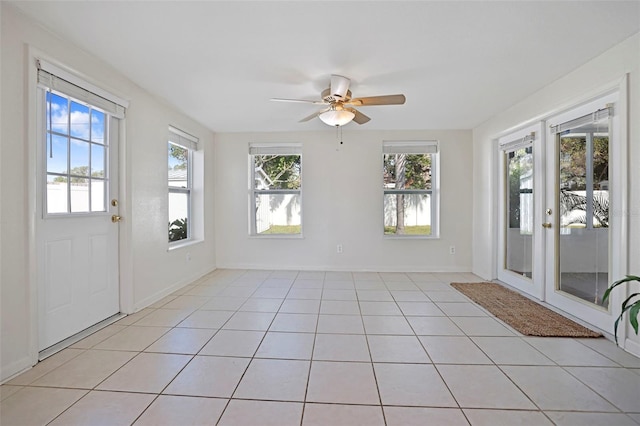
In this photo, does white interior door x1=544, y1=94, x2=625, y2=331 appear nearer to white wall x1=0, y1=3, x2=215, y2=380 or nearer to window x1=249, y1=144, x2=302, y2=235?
window x1=249, y1=144, x2=302, y2=235

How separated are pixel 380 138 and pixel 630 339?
360cm

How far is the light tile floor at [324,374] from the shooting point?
148 centimetres

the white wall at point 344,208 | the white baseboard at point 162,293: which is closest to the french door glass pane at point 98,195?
the white baseboard at point 162,293

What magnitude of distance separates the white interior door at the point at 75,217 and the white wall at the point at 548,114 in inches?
171

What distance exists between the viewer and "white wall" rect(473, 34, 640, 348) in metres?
2.11

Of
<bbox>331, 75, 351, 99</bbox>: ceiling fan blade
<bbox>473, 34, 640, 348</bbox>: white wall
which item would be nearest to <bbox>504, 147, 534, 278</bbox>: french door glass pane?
<bbox>473, 34, 640, 348</bbox>: white wall

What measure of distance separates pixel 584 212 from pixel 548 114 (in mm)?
1085

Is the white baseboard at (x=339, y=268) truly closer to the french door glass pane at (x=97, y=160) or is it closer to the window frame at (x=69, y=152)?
the window frame at (x=69, y=152)

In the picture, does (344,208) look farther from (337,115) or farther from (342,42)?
(342,42)

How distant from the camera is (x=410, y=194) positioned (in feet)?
15.6

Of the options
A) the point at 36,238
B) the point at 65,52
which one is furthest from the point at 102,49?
the point at 36,238

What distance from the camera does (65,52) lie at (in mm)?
2168

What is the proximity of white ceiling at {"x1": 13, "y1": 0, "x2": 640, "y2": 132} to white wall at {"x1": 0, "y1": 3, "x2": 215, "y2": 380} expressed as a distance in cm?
16

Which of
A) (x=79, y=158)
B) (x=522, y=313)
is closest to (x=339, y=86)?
(x=79, y=158)
